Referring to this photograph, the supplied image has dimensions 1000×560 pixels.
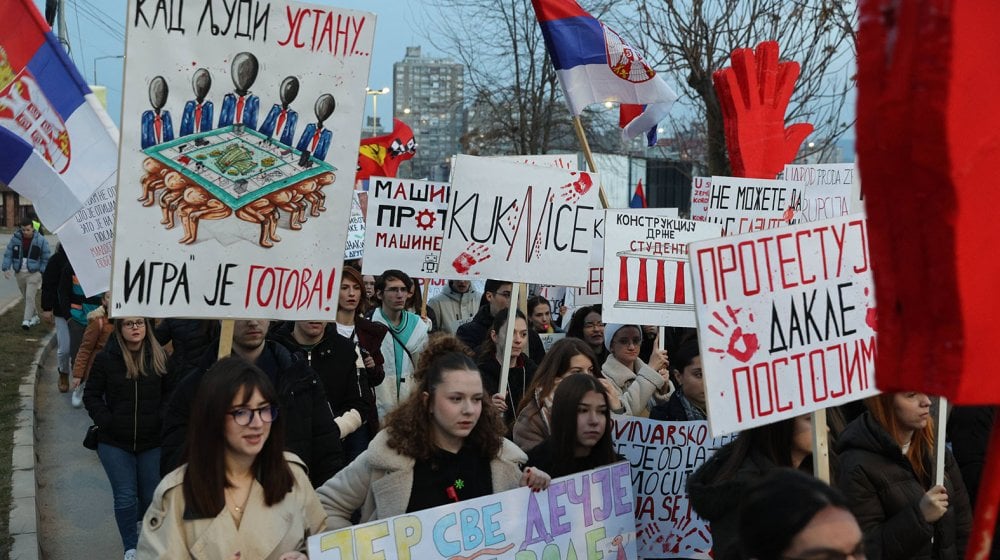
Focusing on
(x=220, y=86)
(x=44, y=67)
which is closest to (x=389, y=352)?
(x=44, y=67)

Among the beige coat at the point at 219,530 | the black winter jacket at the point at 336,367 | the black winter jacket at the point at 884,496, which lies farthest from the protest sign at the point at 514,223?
the beige coat at the point at 219,530

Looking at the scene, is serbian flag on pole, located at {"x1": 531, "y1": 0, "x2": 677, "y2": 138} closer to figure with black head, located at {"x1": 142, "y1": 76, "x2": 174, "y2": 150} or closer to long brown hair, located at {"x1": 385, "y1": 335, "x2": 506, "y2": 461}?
long brown hair, located at {"x1": 385, "y1": 335, "x2": 506, "y2": 461}

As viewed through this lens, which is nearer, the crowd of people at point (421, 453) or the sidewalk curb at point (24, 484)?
the crowd of people at point (421, 453)

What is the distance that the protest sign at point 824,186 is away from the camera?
12.8 metres

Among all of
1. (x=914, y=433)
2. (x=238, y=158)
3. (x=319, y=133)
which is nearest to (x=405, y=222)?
(x=319, y=133)

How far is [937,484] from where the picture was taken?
4691mm

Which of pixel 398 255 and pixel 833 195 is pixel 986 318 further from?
pixel 833 195

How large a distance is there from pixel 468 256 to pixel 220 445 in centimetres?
343

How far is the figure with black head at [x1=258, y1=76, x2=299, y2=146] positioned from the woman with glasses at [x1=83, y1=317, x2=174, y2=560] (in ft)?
8.80

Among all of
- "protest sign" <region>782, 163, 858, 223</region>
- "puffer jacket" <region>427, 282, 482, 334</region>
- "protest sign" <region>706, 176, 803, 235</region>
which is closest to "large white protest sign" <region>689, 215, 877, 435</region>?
"protest sign" <region>706, 176, 803, 235</region>

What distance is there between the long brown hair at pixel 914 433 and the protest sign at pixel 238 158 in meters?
2.36

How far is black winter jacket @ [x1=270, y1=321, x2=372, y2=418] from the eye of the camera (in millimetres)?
6582

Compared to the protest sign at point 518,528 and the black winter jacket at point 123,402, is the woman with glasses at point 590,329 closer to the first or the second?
the black winter jacket at point 123,402

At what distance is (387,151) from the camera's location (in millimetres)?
21250
